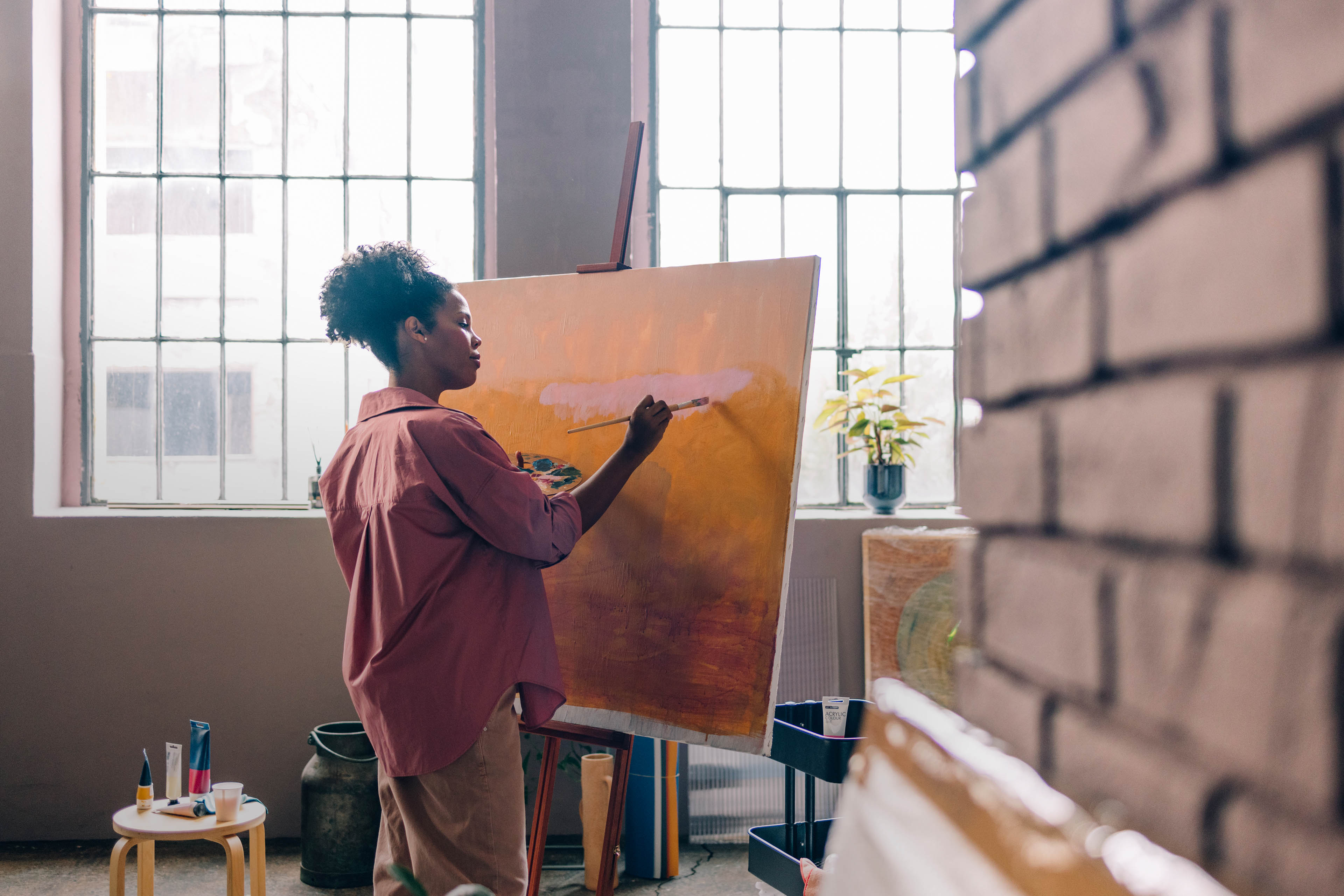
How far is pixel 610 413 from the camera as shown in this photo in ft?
7.07

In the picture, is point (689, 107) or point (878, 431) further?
point (689, 107)

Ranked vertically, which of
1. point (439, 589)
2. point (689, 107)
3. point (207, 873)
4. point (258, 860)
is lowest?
point (207, 873)

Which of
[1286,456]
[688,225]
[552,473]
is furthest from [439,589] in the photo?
[688,225]

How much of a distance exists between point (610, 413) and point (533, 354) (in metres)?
0.32

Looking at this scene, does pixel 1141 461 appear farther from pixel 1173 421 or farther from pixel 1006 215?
pixel 1006 215

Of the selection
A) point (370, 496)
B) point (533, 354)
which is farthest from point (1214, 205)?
point (533, 354)

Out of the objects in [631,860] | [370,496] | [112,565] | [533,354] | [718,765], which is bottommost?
[631,860]

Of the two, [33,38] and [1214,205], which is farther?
[33,38]

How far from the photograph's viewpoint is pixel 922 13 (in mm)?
3492

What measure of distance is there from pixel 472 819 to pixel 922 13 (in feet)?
10.9

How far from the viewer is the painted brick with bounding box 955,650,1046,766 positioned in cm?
55

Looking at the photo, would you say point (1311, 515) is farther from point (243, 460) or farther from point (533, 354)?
point (243, 460)

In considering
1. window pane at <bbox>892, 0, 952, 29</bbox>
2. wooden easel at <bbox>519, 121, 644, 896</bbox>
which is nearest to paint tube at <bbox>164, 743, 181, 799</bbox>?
wooden easel at <bbox>519, 121, 644, 896</bbox>

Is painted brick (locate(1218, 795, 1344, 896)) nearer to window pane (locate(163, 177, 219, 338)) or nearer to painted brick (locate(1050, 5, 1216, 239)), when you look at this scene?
painted brick (locate(1050, 5, 1216, 239))
